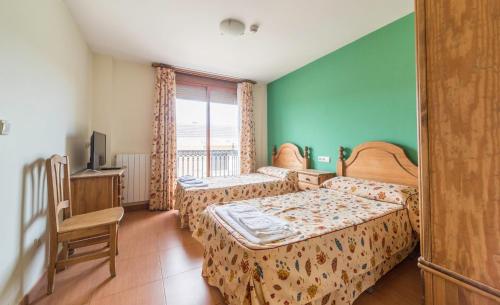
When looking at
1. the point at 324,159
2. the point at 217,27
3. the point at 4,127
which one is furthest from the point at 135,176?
the point at 324,159

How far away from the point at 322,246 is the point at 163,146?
126 inches

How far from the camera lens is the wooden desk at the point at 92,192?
221 centimetres

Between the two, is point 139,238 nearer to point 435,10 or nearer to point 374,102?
point 435,10

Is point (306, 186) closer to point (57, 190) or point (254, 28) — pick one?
point (254, 28)

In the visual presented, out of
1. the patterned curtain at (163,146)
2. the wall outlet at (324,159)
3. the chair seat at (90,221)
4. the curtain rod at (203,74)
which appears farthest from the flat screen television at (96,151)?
the wall outlet at (324,159)

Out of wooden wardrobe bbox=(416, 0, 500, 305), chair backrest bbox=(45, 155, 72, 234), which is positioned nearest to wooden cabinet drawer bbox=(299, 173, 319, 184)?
wooden wardrobe bbox=(416, 0, 500, 305)

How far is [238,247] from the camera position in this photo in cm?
127

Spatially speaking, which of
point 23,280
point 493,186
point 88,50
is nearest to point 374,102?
point 493,186

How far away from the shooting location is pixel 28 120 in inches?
59.0

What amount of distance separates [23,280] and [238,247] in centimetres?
160

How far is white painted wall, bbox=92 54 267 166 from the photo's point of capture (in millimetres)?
3330

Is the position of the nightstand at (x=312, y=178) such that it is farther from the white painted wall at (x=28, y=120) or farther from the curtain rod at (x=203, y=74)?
the white painted wall at (x=28, y=120)

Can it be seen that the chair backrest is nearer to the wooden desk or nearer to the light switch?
the wooden desk

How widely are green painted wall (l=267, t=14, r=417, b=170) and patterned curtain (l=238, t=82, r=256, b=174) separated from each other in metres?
0.84
